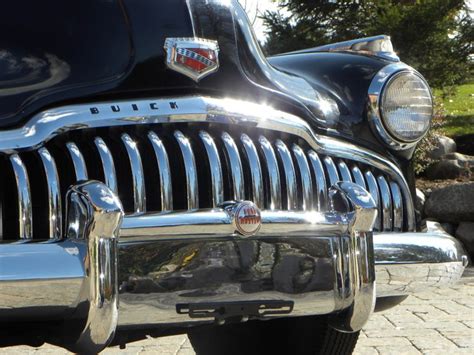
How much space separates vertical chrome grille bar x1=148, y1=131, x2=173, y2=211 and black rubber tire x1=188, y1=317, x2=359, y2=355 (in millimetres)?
571

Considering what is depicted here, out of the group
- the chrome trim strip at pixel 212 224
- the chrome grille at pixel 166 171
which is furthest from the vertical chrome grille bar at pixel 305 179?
the chrome trim strip at pixel 212 224

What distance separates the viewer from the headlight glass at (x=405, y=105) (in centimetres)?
288

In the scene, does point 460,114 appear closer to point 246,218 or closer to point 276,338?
point 276,338

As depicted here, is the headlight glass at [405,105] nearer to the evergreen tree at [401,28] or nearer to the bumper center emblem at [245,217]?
the bumper center emblem at [245,217]

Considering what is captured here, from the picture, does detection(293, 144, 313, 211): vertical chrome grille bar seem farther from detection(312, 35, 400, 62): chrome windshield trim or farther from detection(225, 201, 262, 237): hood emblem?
detection(312, 35, 400, 62): chrome windshield trim

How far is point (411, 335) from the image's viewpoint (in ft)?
14.5

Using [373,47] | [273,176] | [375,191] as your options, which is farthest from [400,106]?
[273,176]

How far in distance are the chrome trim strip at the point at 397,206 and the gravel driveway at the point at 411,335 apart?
128cm

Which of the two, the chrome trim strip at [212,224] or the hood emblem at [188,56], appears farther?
the hood emblem at [188,56]

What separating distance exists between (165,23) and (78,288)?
81cm

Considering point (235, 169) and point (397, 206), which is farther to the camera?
point (397, 206)

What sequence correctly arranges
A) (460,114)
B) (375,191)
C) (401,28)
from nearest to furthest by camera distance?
(375,191) → (401,28) → (460,114)

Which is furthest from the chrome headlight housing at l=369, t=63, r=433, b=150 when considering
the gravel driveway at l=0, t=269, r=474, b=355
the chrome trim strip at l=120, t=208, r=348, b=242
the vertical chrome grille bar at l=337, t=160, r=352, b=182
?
the gravel driveway at l=0, t=269, r=474, b=355

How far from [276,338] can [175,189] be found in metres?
0.89
